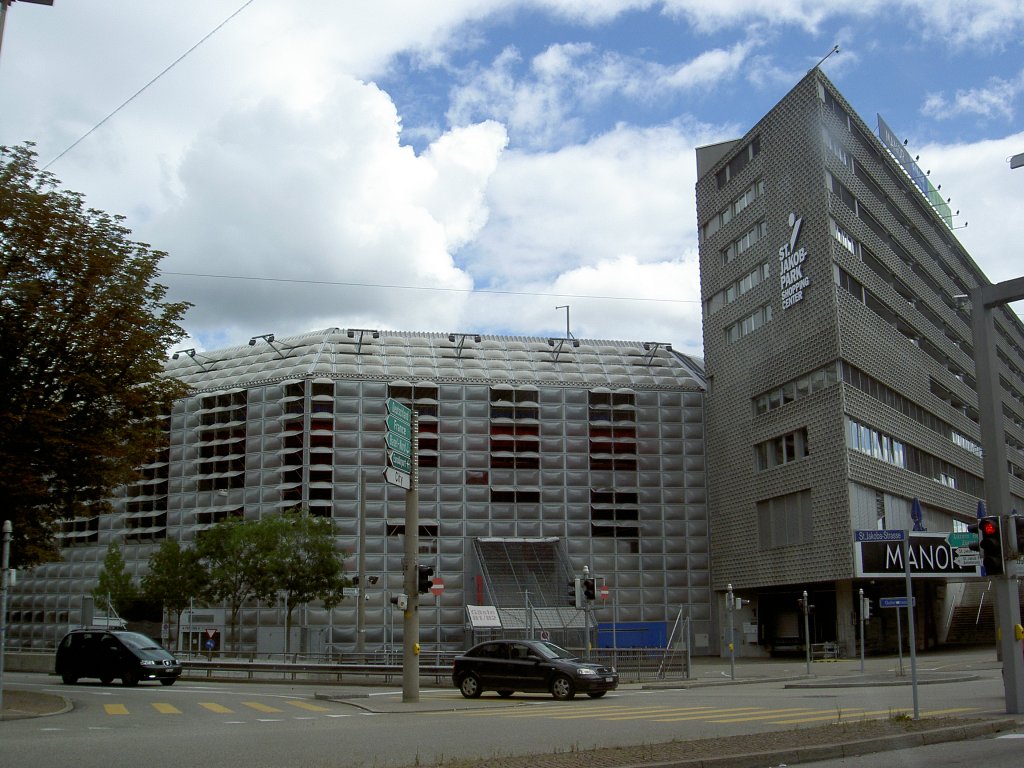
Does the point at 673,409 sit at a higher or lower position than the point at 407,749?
higher

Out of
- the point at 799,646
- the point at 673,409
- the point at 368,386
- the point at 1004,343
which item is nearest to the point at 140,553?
the point at 368,386

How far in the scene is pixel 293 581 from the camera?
5100cm

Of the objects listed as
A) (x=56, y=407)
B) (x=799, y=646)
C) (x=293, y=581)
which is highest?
(x=56, y=407)

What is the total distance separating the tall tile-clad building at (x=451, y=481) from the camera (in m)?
61.8

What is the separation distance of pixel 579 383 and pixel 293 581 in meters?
23.9

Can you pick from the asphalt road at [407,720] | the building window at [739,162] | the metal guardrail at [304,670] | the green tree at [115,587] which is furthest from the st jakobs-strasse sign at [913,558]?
the green tree at [115,587]

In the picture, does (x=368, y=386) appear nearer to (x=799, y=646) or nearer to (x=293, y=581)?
(x=293, y=581)

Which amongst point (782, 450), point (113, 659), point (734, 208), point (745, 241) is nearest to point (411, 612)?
point (113, 659)

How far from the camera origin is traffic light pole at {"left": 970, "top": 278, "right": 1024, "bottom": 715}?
17.9m

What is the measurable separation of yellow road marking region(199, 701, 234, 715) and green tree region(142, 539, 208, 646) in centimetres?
2956

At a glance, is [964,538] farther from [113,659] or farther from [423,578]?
[113,659]

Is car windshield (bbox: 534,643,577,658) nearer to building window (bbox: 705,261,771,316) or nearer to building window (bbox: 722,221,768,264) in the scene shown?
building window (bbox: 705,261,771,316)

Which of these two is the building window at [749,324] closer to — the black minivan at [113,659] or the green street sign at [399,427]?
the green street sign at [399,427]

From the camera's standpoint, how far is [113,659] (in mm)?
32250
